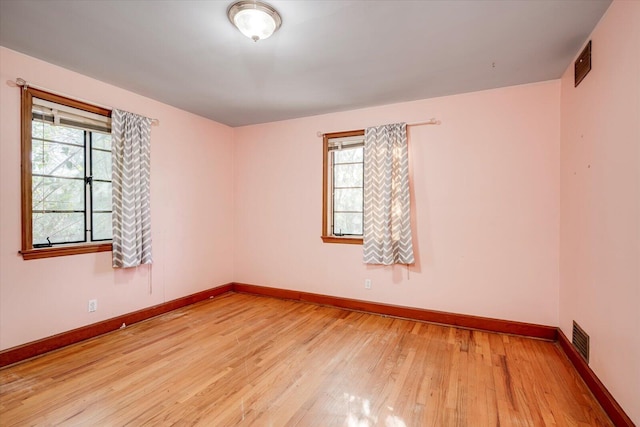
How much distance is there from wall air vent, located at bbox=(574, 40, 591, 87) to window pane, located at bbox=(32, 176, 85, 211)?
14.4ft

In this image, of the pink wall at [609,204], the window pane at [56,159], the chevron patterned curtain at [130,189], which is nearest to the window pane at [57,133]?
the window pane at [56,159]

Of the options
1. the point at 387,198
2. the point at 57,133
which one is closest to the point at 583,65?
the point at 387,198

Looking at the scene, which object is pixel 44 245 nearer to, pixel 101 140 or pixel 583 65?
pixel 101 140

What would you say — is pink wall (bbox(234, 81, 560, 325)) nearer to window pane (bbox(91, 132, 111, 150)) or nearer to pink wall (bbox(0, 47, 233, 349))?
pink wall (bbox(0, 47, 233, 349))

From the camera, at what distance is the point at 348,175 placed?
3.88m

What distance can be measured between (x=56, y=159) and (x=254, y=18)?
2258mm

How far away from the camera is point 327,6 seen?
5.97 feet

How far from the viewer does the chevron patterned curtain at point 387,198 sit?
3350mm

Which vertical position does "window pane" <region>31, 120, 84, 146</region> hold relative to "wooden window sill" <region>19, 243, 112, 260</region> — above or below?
above

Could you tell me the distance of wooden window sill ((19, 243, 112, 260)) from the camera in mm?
2441

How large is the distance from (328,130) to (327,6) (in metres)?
2.10

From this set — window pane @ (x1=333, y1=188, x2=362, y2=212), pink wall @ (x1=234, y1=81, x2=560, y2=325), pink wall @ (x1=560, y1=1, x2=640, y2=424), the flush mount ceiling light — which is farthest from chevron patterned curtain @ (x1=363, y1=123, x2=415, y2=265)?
the flush mount ceiling light

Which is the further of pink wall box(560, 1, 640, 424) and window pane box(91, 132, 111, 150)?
window pane box(91, 132, 111, 150)

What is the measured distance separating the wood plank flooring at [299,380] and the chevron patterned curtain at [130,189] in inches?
31.9
